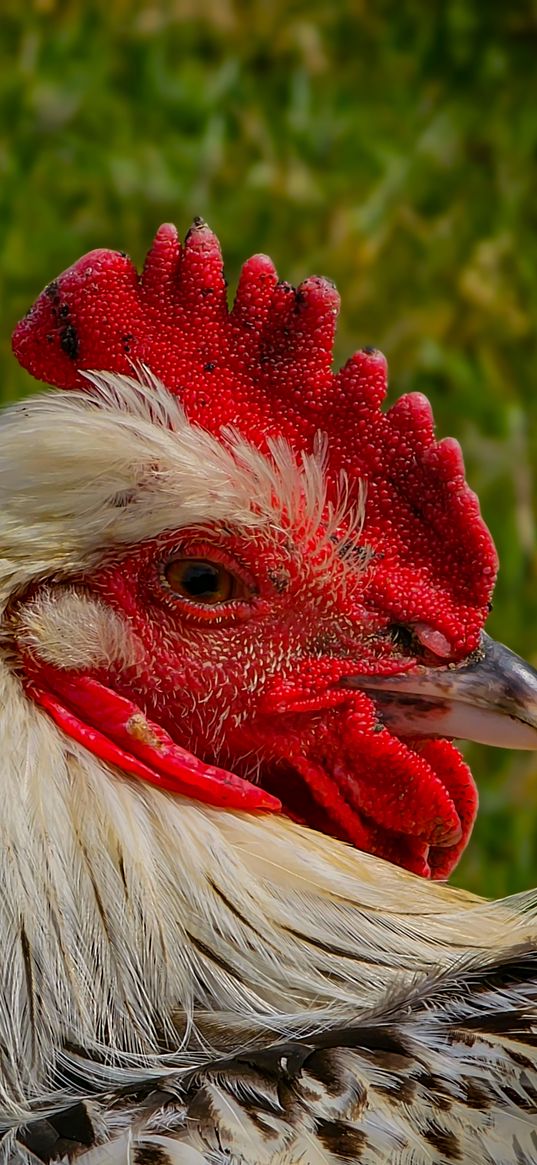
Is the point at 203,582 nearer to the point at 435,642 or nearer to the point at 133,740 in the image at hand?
the point at 133,740

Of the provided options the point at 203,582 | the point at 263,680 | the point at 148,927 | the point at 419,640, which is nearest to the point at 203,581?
the point at 203,582

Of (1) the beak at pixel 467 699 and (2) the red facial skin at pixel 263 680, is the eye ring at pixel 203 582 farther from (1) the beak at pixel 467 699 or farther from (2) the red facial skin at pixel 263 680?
(1) the beak at pixel 467 699

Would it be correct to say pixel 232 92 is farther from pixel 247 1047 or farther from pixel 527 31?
pixel 247 1047

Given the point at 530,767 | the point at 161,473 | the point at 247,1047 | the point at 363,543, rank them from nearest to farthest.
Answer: the point at 247,1047 → the point at 161,473 → the point at 363,543 → the point at 530,767

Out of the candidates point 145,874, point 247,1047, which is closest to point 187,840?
point 145,874

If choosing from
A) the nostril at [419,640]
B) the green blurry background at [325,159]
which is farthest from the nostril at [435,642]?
the green blurry background at [325,159]

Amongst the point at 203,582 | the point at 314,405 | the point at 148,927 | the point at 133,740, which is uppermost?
the point at 314,405

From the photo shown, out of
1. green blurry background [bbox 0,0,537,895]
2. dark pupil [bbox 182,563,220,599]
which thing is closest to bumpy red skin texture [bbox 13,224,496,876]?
dark pupil [bbox 182,563,220,599]
